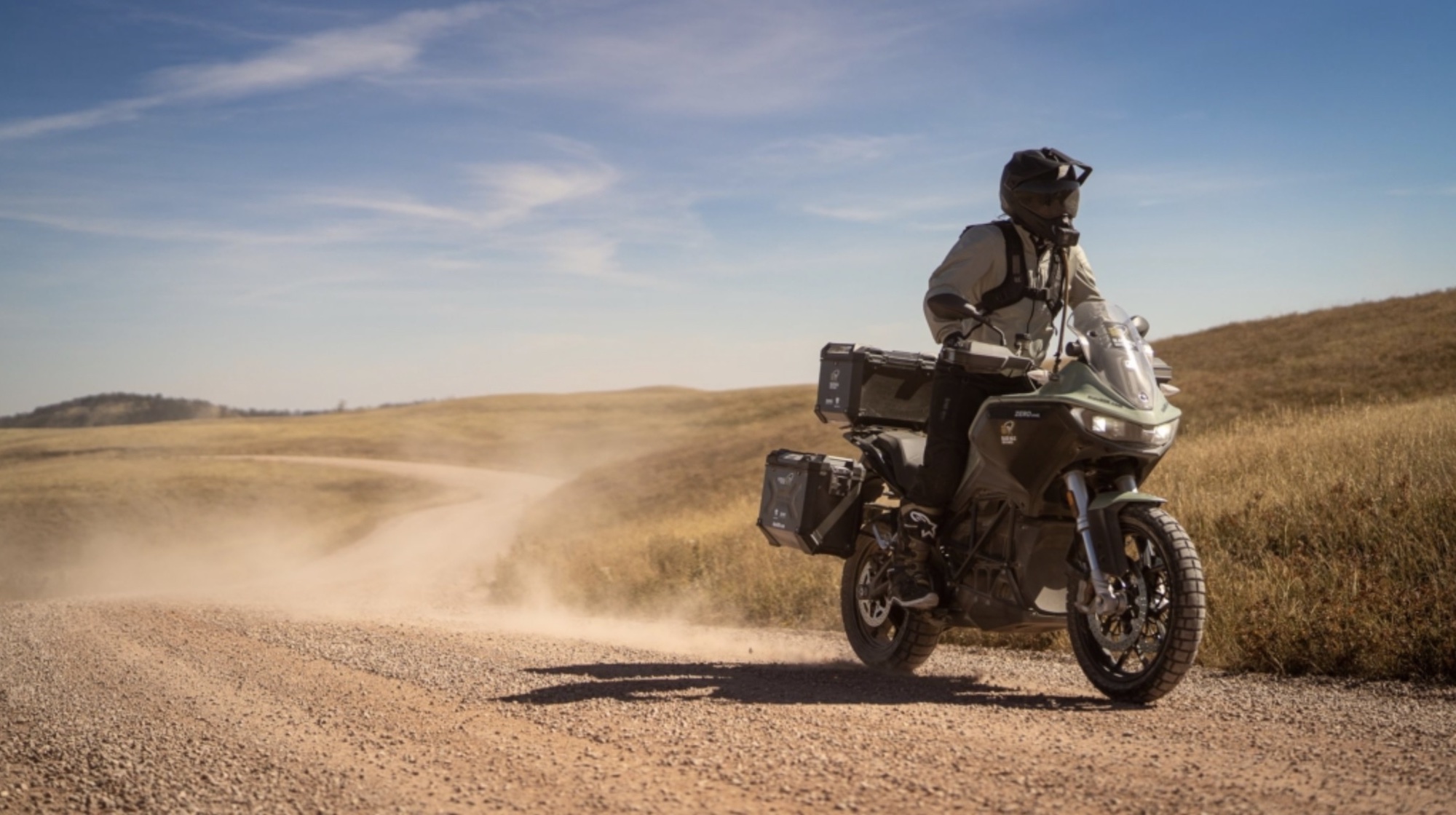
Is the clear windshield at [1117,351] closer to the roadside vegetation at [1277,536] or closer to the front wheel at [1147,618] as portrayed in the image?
the front wheel at [1147,618]

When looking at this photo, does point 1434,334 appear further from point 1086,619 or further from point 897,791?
point 897,791

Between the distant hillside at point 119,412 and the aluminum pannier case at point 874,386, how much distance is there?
11356 cm

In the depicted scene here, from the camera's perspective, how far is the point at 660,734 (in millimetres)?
5320

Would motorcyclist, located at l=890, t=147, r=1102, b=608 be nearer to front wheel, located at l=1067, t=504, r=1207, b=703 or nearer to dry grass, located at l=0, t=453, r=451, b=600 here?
front wheel, located at l=1067, t=504, r=1207, b=703

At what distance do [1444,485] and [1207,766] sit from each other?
622 centimetres

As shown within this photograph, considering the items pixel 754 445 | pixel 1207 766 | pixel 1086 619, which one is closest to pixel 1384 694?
pixel 1086 619

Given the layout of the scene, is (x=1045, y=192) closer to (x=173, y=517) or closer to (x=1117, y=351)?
(x=1117, y=351)

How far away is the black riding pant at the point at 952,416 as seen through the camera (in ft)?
22.3

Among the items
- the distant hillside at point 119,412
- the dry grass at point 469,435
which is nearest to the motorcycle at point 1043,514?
the dry grass at point 469,435

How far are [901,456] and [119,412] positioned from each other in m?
136

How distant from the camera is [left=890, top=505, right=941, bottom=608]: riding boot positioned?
706 cm

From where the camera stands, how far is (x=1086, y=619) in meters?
6.06

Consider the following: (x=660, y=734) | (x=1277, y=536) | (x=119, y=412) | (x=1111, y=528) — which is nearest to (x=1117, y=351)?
(x=1111, y=528)

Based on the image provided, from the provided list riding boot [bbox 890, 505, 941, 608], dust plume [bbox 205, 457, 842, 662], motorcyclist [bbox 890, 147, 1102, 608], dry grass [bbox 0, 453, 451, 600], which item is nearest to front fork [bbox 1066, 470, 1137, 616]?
motorcyclist [bbox 890, 147, 1102, 608]
